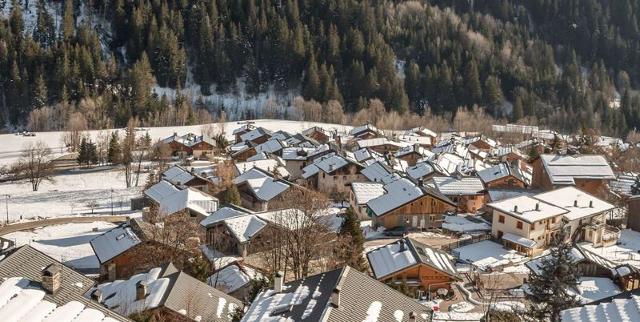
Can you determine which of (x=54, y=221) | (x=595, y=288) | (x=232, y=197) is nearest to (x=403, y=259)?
(x=595, y=288)

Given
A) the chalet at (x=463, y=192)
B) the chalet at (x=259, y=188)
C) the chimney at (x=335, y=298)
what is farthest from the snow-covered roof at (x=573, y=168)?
the chimney at (x=335, y=298)

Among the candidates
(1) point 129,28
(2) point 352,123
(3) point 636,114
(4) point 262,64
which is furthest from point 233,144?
(3) point 636,114

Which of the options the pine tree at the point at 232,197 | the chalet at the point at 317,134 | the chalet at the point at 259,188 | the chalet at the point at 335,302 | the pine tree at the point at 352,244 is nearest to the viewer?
the chalet at the point at 335,302

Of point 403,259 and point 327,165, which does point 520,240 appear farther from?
point 327,165

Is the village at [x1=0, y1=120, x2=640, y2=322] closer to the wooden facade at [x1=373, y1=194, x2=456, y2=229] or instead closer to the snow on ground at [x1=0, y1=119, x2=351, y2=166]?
the wooden facade at [x1=373, y1=194, x2=456, y2=229]

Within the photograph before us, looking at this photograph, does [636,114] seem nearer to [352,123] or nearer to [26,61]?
[352,123]

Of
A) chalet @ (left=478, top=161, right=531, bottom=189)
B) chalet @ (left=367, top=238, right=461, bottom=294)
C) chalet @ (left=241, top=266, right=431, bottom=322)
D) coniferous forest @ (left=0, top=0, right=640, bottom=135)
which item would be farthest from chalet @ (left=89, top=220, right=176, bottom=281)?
coniferous forest @ (left=0, top=0, right=640, bottom=135)

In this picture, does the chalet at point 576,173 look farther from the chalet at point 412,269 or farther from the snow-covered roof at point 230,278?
the snow-covered roof at point 230,278
